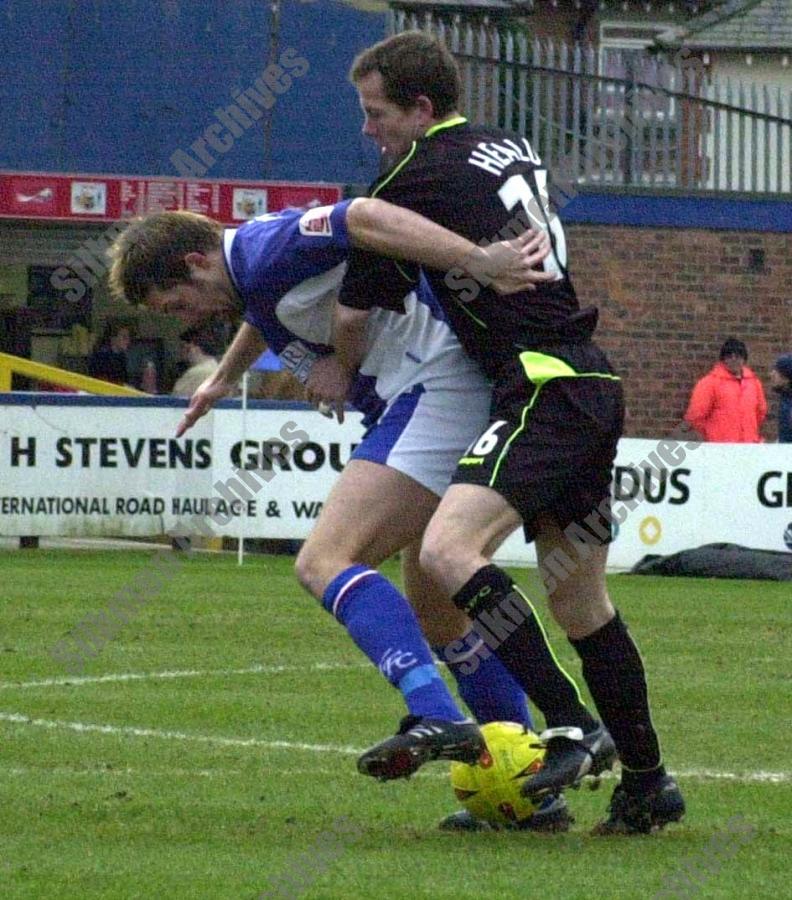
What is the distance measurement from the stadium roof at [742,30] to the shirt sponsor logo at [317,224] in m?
31.1

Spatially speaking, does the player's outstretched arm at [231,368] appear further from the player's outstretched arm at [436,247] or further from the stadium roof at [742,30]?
the stadium roof at [742,30]

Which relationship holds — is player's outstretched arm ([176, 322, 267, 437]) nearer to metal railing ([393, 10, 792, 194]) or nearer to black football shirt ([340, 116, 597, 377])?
black football shirt ([340, 116, 597, 377])

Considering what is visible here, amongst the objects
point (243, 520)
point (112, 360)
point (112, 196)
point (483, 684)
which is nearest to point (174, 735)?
point (483, 684)

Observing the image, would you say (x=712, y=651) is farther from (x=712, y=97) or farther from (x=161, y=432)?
(x=712, y=97)

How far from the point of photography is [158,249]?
5.99 metres

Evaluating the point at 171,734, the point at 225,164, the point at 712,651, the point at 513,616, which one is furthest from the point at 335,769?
the point at 225,164

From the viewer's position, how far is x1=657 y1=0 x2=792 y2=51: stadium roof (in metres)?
36.4

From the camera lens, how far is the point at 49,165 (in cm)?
2388

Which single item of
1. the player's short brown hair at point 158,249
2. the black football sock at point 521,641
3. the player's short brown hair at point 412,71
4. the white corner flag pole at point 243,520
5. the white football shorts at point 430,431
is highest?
the player's short brown hair at point 412,71

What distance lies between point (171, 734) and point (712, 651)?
13.9 feet

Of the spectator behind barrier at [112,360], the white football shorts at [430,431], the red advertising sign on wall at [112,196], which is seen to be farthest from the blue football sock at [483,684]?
the red advertising sign on wall at [112,196]

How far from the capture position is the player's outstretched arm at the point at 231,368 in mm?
6359

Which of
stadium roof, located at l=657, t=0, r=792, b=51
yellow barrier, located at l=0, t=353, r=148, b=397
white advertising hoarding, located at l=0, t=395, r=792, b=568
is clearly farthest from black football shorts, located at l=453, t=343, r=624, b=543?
stadium roof, located at l=657, t=0, r=792, b=51

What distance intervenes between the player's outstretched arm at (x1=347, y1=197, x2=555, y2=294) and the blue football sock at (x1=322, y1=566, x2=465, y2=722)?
32.1 inches
